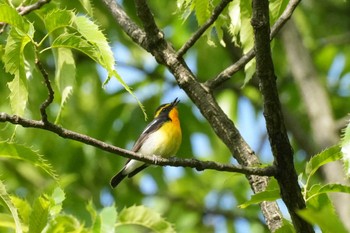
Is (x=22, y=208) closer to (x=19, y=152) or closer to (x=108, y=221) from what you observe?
(x=108, y=221)

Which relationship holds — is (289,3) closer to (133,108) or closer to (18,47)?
(18,47)

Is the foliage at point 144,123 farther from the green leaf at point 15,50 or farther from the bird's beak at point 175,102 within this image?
the green leaf at point 15,50

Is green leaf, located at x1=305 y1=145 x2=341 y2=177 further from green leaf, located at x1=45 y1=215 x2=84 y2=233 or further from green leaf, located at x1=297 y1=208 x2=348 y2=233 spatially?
green leaf, located at x1=45 y1=215 x2=84 y2=233

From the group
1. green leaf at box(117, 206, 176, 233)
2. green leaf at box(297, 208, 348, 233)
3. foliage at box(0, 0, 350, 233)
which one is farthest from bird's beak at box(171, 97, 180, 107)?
green leaf at box(297, 208, 348, 233)

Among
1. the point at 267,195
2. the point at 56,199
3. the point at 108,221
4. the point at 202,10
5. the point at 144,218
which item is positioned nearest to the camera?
the point at 267,195

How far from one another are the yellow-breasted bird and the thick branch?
3.40m

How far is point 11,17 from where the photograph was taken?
9.53ft

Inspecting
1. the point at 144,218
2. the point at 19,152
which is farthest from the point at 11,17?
the point at 144,218

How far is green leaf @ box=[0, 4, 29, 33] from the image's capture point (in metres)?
2.88

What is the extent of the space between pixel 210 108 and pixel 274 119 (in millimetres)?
761

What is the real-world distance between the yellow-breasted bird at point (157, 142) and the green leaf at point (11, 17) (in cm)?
340

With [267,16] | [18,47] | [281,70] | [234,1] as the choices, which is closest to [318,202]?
[267,16]

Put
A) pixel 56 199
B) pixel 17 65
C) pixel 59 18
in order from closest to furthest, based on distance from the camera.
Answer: pixel 59 18
pixel 17 65
pixel 56 199

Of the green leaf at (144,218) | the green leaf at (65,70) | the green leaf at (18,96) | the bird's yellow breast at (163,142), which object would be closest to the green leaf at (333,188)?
the green leaf at (18,96)
